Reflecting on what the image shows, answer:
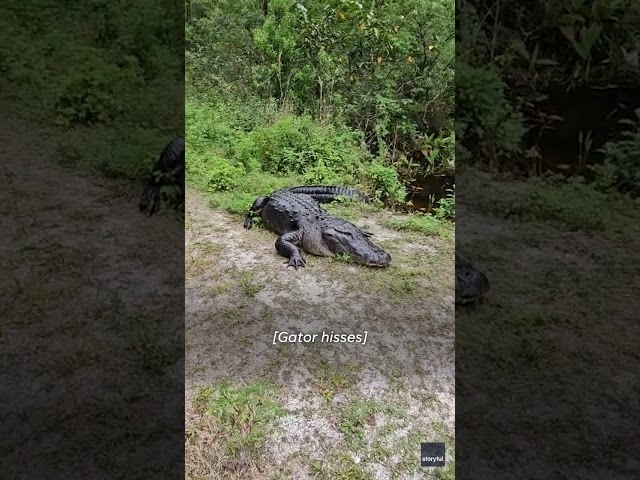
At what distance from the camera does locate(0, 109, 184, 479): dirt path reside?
2.40 m

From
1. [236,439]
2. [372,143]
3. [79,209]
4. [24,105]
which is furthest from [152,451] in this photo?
[24,105]

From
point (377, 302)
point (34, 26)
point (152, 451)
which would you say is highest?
point (34, 26)

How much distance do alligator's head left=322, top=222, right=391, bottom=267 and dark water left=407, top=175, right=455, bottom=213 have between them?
28cm

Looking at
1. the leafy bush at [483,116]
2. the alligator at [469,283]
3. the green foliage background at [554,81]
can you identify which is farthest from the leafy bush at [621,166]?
the alligator at [469,283]

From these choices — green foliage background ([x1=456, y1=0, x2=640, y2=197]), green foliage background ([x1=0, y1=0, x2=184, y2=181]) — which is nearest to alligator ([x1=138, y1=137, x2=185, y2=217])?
green foliage background ([x1=0, y1=0, x2=184, y2=181])

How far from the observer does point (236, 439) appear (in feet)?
7.82

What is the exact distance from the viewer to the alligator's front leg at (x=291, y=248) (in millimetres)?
2846

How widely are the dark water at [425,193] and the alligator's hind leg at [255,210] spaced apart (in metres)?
0.70

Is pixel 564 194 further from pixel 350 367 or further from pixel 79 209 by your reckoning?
pixel 79 209

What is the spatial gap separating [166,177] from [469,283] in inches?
62.1

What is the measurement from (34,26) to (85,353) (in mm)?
2097

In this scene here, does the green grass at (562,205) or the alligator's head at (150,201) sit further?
the green grass at (562,205)

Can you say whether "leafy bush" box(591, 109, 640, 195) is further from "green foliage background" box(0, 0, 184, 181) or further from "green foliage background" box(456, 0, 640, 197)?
"green foliage background" box(0, 0, 184, 181)
